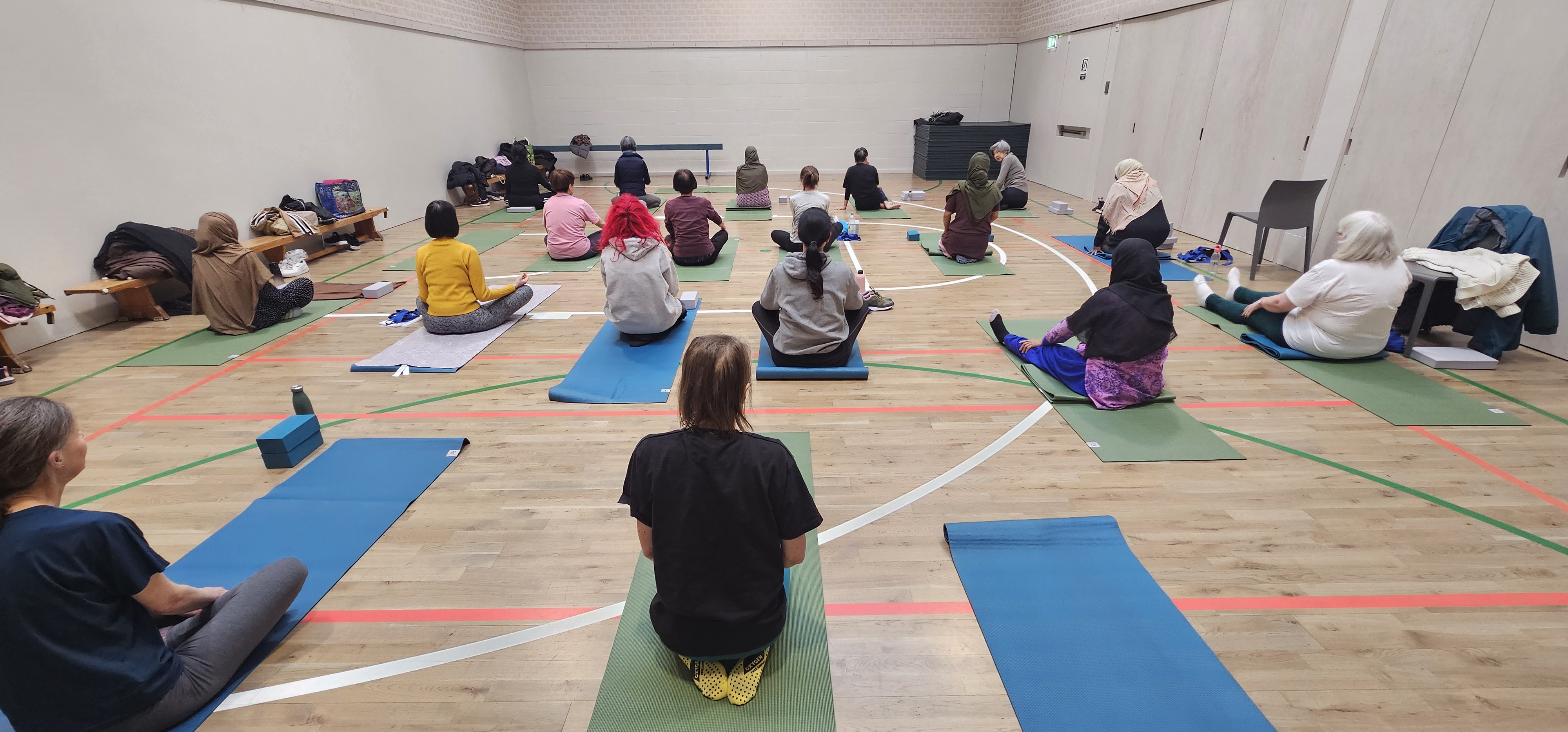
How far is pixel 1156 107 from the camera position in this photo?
858 centimetres

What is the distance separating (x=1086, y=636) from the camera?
220 cm

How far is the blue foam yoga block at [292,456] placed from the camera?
10.5ft

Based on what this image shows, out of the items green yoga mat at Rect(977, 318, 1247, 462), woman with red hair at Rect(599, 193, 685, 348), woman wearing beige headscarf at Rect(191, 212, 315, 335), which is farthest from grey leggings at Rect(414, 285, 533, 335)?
green yoga mat at Rect(977, 318, 1247, 462)

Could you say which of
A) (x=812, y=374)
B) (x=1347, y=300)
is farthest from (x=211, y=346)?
(x=1347, y=300)

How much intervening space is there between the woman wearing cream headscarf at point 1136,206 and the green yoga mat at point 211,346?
24.5 feet

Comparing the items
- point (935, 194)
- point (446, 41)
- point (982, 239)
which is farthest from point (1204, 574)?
point (446, 41)

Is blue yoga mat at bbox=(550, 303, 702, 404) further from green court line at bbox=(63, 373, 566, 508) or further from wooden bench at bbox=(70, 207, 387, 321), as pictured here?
wooden bench at bbox=(70, 207, 387, 321)

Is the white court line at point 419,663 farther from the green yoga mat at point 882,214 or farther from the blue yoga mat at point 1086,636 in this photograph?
the green yoga mat at point 882,214

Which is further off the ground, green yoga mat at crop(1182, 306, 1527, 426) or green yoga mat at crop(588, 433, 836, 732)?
green yoga mat at crop(1182, 306, 1527, 426)

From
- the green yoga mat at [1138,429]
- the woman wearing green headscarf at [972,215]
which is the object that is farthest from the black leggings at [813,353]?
the woman wearing green headscarf at [972,215]

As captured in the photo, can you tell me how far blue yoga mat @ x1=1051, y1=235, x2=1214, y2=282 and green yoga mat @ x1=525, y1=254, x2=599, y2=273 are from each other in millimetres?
5565

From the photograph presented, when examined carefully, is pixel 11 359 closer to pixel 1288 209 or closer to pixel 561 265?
pixel 561 265

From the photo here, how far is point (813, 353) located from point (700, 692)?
96.9 inches

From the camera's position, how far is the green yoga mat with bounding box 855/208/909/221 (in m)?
9.16
